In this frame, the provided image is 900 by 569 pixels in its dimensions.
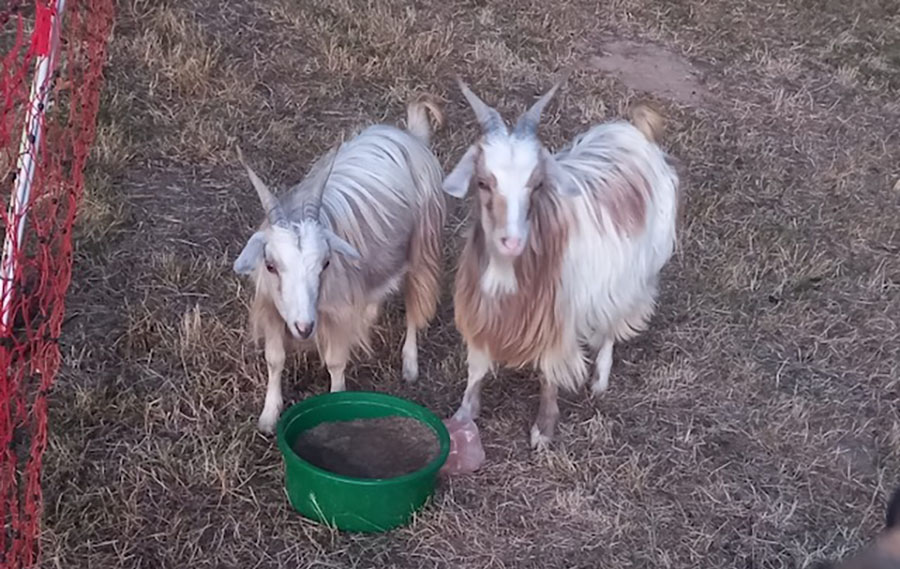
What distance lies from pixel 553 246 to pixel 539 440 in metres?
0.72

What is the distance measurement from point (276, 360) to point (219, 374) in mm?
320

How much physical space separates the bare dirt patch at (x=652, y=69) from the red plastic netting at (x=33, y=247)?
2930 millimetres

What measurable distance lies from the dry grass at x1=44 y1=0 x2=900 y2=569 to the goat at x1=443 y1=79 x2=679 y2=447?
0.32 m

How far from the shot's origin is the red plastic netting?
11.0 ft

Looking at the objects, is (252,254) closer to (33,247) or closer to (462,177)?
(462,177)

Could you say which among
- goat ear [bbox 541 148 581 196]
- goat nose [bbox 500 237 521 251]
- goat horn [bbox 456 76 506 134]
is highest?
goat horn [bbox 456 76 506 134]

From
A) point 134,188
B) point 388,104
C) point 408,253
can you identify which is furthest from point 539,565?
point 388,104

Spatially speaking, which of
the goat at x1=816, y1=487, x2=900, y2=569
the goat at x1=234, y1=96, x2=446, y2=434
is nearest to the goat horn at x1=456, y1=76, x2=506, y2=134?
the goat at x1=234, y1=96, x2=446, y2=434

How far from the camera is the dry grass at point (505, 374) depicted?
361cm

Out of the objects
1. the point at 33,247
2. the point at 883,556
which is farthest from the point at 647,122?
the point at 883,556

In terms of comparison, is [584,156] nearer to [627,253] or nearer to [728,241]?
[627,253]

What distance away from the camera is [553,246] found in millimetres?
3693

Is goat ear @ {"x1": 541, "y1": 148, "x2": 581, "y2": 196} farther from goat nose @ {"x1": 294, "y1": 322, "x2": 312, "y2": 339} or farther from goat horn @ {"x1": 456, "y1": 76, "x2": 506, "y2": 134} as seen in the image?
goat nose @ {"x1": 294, "y1": 322, "x2": 312, "y2": 339}

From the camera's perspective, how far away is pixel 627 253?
3.87m
